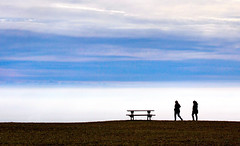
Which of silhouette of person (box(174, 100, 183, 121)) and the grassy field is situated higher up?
silhouette of person (box(174, 100, 183, 121))

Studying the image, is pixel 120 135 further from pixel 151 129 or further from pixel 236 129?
pixel 236 129

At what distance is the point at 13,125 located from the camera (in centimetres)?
3309

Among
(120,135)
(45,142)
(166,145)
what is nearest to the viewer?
(166,145)

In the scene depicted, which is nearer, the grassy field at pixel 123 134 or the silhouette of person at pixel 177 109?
the grassy field at pixel 123 134

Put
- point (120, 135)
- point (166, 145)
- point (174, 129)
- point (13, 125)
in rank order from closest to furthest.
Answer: point (166, 145), point (120, 135), point (174, 129), point (13, 125)

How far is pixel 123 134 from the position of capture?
2727 centimetres

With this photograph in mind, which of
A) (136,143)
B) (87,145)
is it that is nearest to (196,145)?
(136,143)

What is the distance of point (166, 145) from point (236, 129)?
9.60 m

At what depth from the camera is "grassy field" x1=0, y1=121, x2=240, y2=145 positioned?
23781mm

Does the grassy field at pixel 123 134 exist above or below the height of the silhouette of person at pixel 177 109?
below

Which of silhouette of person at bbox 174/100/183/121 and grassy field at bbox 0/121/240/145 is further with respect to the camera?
silhouette of person at bbox 174/100/183/121

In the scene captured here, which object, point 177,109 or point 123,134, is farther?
point 177,109

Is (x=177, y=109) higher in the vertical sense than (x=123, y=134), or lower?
higher

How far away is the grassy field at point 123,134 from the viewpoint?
23.8 m
